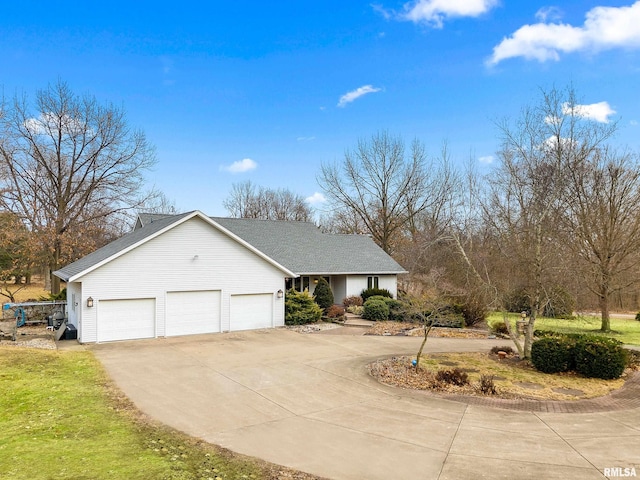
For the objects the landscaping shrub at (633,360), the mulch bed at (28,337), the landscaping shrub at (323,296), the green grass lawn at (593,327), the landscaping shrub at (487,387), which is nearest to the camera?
the landscaping shrub at (487,387)

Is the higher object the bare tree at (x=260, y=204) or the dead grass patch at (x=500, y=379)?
the bare tree at (x=260, y=204)

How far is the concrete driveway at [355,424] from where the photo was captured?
20.6ft

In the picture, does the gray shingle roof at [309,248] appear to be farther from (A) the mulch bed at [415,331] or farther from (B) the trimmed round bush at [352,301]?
(A) the mulch bed at [415,331]

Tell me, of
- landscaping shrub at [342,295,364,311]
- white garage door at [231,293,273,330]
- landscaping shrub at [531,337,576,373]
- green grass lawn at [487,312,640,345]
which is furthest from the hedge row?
landscaping shrub at [342,295,364,311]

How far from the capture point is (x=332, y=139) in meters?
33.0

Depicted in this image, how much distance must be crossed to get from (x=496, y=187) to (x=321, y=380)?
11.9 m

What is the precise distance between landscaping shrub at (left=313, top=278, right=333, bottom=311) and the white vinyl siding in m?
3.94

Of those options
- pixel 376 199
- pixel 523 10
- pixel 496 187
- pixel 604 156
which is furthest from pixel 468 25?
pixel 376 199

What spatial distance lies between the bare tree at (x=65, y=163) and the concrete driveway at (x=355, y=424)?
66.6 ft

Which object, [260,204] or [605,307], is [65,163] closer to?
[260,204]

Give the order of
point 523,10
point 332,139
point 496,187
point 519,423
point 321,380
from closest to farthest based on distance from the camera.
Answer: point 519,423
point 321,380
point 523,10
point 496,187
point 332,139

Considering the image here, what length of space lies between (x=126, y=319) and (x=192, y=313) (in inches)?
105

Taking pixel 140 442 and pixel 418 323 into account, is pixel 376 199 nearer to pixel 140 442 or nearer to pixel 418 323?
pixel 418 323

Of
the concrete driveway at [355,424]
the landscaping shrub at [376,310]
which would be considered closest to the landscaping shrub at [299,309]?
the landscaping shrub at [376,310]
